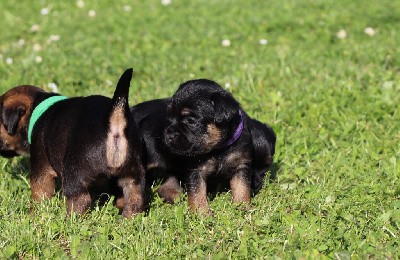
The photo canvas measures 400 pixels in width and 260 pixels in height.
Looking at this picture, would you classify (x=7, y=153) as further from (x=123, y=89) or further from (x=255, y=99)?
(x=255, y=99)

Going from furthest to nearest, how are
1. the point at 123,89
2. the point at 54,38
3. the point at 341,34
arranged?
the point at 54,38, the point at 341,34, the point at 123,89

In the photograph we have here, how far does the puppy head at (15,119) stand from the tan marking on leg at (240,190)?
1726 mm

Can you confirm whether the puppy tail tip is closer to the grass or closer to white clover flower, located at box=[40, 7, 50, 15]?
the grass

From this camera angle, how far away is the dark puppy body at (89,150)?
16.4 ft

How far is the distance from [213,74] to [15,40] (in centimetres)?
331

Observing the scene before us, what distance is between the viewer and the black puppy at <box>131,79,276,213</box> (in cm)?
529

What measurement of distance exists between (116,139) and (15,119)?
106 cm

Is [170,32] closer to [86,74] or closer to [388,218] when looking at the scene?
[86,74]

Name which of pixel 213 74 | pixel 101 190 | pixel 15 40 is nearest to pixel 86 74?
pixel 213 74

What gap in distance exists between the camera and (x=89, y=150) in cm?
502

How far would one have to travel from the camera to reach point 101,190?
19.5 ft

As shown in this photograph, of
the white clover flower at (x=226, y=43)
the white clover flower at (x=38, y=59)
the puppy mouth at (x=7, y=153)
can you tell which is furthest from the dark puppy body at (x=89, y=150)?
the white clover flower at (x=226, y=43)

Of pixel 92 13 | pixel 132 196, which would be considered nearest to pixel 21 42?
pixel 92 13

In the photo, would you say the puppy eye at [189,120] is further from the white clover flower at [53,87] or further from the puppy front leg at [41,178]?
the white clover flower at [53,87]
